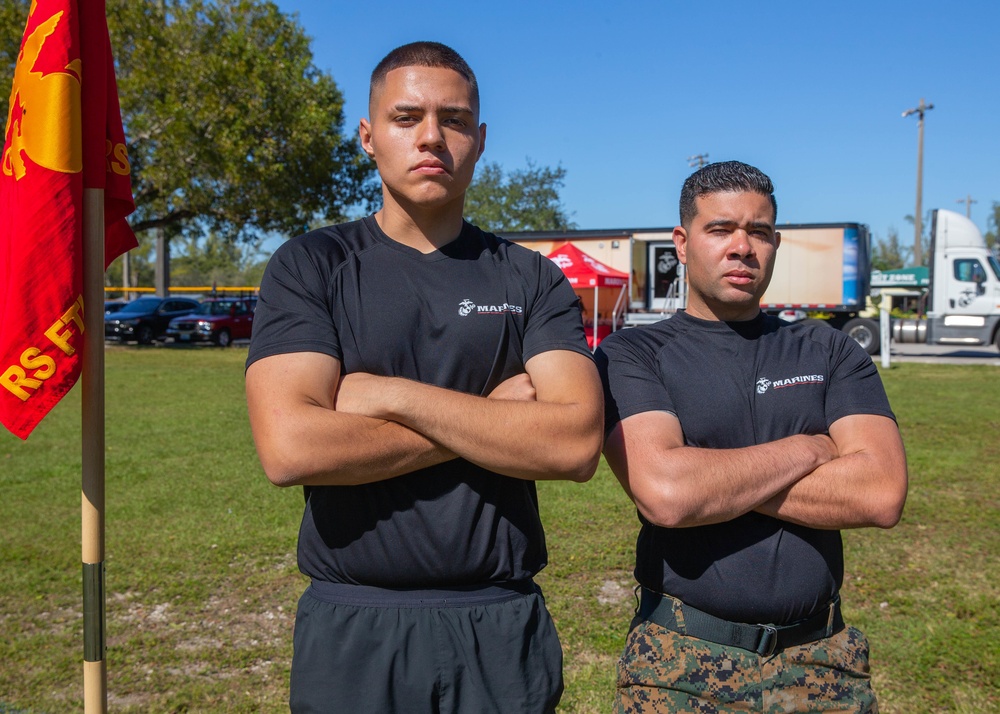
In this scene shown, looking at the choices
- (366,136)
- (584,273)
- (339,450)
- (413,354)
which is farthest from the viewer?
(584,273)

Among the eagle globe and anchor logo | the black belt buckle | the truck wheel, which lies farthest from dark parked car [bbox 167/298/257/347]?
the black belt buckle

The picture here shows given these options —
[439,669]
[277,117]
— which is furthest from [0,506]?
[277,117]

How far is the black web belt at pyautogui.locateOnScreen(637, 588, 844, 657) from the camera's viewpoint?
2.38 m

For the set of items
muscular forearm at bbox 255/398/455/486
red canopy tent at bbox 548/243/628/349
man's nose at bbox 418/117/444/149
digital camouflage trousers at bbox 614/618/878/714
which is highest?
red canopy tent at bbox 548/243/628/349

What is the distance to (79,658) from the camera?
441cm

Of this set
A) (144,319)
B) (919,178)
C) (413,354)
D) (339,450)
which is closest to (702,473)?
(413,354)

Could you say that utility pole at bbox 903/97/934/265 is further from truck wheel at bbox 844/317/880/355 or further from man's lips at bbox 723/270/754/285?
man's lips at bbox 723/270/754/285

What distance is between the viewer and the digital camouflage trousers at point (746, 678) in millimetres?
2354

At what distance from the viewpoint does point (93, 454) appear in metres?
2.38

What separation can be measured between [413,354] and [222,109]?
23.4 m

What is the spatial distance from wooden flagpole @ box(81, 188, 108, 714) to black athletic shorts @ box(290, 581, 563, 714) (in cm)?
61

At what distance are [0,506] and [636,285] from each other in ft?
65.1

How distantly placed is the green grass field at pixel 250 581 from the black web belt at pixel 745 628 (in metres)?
1.77

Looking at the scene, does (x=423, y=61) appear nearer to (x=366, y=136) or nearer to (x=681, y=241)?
(x=366, y=136)
